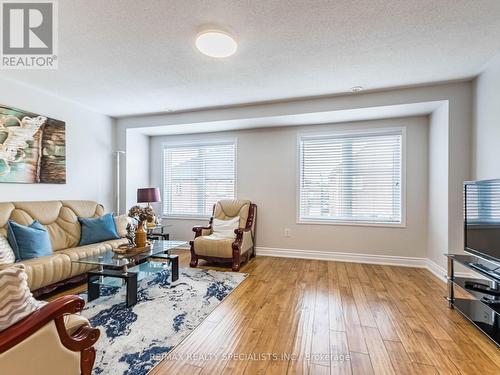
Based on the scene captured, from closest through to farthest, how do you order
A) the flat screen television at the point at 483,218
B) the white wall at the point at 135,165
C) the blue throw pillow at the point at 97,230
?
1. the flat screen television at the point at 483,218
2. the blue throw pillow at the point at 97,230
3. the white wall at the point at 135,165

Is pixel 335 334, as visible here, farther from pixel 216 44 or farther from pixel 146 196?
pixel 146 196

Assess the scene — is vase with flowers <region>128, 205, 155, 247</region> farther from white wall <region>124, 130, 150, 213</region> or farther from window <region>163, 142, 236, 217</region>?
window <region>163, 142, 236, 217</region>

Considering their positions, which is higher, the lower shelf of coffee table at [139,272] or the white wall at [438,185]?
the white wall at [438,185]

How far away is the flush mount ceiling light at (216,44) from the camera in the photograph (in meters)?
2.19

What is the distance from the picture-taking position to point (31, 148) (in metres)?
3.43

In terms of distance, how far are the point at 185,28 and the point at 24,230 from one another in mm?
2736

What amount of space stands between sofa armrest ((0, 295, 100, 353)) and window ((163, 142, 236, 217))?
3733 millimetres

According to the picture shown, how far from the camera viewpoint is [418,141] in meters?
3.98

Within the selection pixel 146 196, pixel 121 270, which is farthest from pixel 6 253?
pixel 146 196

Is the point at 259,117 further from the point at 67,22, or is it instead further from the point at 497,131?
the point at 497,131

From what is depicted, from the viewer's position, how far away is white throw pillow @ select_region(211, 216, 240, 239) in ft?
14.2

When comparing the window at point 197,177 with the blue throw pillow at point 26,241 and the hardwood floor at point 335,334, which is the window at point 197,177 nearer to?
the hardwood floor at point 335,334

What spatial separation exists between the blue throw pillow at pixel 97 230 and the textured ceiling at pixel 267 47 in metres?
1.86

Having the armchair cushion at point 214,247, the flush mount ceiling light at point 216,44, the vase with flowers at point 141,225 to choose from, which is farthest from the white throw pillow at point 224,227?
the flush mount ceiling light at point 216,44
